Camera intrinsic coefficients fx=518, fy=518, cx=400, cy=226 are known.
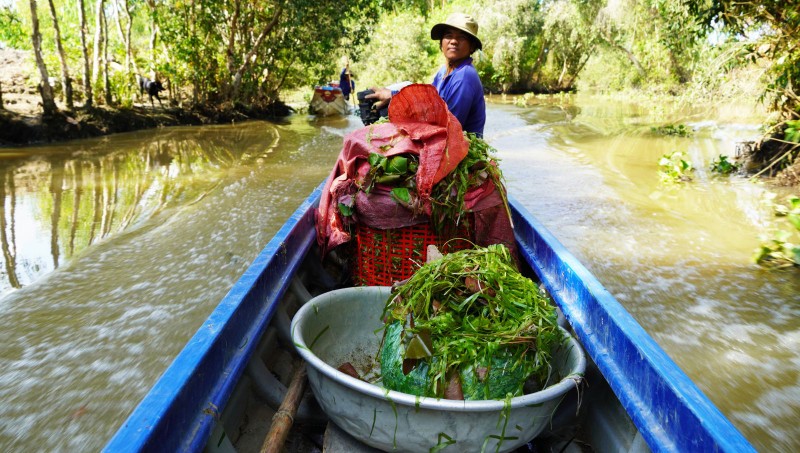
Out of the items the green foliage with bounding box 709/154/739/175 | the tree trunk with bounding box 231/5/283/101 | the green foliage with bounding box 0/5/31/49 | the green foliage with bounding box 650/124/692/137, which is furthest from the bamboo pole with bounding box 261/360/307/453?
the green foliage with bounding box 650/124/692/137

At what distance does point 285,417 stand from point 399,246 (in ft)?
3.56

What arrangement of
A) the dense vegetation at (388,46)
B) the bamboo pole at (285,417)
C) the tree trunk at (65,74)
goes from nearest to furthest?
the bamboo pole at (285,417) → the dense vegetation at (388,46) → the tree trunk at (65,74)

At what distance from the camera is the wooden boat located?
3.89 feet

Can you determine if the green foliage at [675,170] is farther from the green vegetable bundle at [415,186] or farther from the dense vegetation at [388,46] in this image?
the green vegetable bundle at [415,186]

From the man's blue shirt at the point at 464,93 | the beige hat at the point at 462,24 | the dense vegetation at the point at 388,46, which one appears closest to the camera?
the man's blue shirt at the point at 464,93

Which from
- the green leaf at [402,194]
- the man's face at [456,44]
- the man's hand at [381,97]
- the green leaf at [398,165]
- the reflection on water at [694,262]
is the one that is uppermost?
the man's face at [456,44]

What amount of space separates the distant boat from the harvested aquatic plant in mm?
17435

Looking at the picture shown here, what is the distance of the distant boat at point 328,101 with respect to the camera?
1841 cm

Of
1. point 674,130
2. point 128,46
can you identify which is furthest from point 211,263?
point 674,130

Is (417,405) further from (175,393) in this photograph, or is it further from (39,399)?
(39,399)

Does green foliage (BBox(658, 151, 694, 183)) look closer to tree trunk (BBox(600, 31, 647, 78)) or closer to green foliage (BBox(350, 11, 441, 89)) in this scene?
tree trunk (BBox(600, 31, 647, 78))

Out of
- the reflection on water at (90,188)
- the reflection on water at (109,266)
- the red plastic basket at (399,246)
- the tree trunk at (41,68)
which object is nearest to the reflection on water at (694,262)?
the red plastic basket at (399,246)

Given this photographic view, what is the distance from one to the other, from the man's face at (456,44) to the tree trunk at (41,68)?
8.46 metres

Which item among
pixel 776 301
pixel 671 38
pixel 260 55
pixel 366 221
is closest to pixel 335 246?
pixel 366 221
